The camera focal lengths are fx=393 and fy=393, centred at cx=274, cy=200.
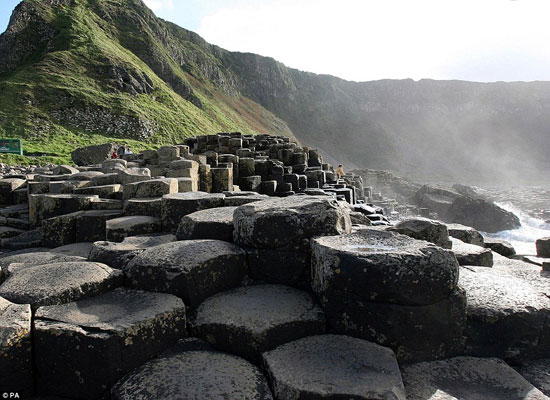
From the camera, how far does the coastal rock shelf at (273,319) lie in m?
2.47

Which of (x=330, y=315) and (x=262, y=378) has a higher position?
(x=330, y=315)

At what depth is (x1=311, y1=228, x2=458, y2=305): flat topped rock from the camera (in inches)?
107

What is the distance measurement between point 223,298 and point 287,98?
102985mm

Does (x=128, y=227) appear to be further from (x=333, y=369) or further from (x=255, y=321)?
(x=333, y=369)

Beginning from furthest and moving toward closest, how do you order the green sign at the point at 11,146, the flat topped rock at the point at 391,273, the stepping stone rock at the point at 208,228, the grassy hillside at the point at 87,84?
the grassy hillside at the point at 87,84
the green sign at the point at 11,146
the stepping stone rock at the point at 208,228
the flat topped rock at the point at 391,273

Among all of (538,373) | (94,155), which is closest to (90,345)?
(538,373)

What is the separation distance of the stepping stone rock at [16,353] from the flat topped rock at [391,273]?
2.03 meters

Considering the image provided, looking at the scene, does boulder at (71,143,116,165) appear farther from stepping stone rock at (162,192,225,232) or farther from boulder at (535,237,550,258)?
boulder at (535,237,550,258)

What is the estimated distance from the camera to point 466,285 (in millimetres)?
3359

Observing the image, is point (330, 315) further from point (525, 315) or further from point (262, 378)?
point (525, 315)

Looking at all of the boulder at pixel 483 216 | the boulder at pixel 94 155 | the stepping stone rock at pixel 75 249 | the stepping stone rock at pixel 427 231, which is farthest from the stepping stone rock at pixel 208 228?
the boulder at pixel 483 216

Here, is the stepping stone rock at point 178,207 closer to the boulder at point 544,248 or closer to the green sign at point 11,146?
the boulder at point 544,248

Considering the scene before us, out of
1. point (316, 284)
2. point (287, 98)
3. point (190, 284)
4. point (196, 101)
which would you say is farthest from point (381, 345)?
point (287, 98)

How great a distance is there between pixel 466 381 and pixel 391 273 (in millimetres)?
862
